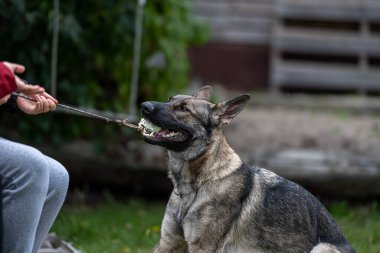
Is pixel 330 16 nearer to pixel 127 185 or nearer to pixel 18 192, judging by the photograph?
pixel 127 185

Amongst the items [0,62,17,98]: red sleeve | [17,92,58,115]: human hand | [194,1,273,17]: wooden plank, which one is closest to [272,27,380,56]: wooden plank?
[194,1,273,17]: wooden plank

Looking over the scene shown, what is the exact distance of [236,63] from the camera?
39.3 ft

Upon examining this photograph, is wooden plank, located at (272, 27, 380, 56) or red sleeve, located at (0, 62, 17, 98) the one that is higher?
red sleeve, located at (0, 62, 17, 98)

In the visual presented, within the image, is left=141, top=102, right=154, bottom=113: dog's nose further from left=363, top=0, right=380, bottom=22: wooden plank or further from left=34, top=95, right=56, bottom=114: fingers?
left=363, top=0, right=380, bottom=22: wooden plank

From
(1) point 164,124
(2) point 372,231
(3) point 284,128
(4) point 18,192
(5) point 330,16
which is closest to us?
(4) point 18,192

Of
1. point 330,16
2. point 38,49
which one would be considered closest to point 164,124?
point 38,49

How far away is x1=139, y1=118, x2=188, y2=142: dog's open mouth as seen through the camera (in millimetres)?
4676

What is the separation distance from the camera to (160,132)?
4.70 metres

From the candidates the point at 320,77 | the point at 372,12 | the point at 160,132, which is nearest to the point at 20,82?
the point at 160,132

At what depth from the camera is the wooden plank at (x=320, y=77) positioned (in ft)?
37.3

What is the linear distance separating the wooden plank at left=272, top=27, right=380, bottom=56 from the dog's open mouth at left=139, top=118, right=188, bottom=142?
22.9 feet

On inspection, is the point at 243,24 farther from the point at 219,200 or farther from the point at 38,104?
the point at 38,104

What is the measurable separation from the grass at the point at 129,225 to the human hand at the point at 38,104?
78.3 inches

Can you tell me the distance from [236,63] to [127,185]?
4230mm
